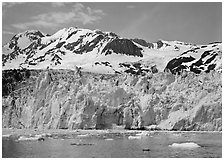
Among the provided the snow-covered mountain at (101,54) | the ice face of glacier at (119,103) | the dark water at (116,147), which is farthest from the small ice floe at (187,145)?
the snow-covered mountain at (101,54)

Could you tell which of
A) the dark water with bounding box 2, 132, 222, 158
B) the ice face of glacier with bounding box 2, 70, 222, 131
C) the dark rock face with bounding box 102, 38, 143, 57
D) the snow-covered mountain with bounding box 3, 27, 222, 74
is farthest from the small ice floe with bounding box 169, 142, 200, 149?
the dark rock face with bounding box 102, 38, 143, 57

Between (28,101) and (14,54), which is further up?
(14,54)

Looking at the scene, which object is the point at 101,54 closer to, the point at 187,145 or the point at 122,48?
the point at 122,48

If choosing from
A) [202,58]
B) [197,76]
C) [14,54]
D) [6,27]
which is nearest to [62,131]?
[6,27]

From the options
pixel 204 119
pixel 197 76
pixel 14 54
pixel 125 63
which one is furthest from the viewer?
pixel 14 54

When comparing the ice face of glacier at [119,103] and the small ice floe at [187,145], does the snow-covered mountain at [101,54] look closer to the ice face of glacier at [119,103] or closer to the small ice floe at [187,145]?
the ice face of glacier at [119,103]

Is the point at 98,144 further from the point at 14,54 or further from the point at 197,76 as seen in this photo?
the point at 14,54
